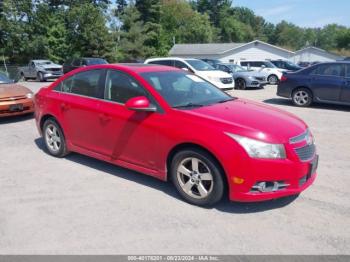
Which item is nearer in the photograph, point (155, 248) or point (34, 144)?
point (155, 248)

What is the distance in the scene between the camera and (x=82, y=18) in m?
40.3

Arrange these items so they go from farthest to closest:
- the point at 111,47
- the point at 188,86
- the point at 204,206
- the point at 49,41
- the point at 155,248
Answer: the point at 111,47
the point at 49,41
the point at 188,86
the point at 204,206
the point at 155,248

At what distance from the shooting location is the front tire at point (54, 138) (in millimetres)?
5836

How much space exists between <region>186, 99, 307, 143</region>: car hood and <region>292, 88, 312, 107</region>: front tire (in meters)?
7.37

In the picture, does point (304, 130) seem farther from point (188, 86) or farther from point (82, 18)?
point (82, 18)

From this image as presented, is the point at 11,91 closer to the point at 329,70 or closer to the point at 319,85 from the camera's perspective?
the point at 319,85

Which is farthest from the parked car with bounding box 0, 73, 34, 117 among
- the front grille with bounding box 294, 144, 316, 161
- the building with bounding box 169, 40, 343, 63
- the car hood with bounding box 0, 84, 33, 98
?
the building with bounding box 169, 40, 343, 63

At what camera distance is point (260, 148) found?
3.75 metres

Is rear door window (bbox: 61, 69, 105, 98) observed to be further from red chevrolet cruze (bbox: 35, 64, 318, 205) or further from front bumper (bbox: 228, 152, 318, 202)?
front bumper (bbox: 228, 152, 318, 202)

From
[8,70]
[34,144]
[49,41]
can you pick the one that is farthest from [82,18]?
[34,144]

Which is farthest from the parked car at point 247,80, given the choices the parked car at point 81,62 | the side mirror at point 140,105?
the side mirror at point 140,105

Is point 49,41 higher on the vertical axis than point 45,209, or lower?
higher

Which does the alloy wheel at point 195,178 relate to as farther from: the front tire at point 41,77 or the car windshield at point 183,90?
the front tire at point 41,77

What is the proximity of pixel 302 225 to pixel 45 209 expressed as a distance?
2.93 metres
